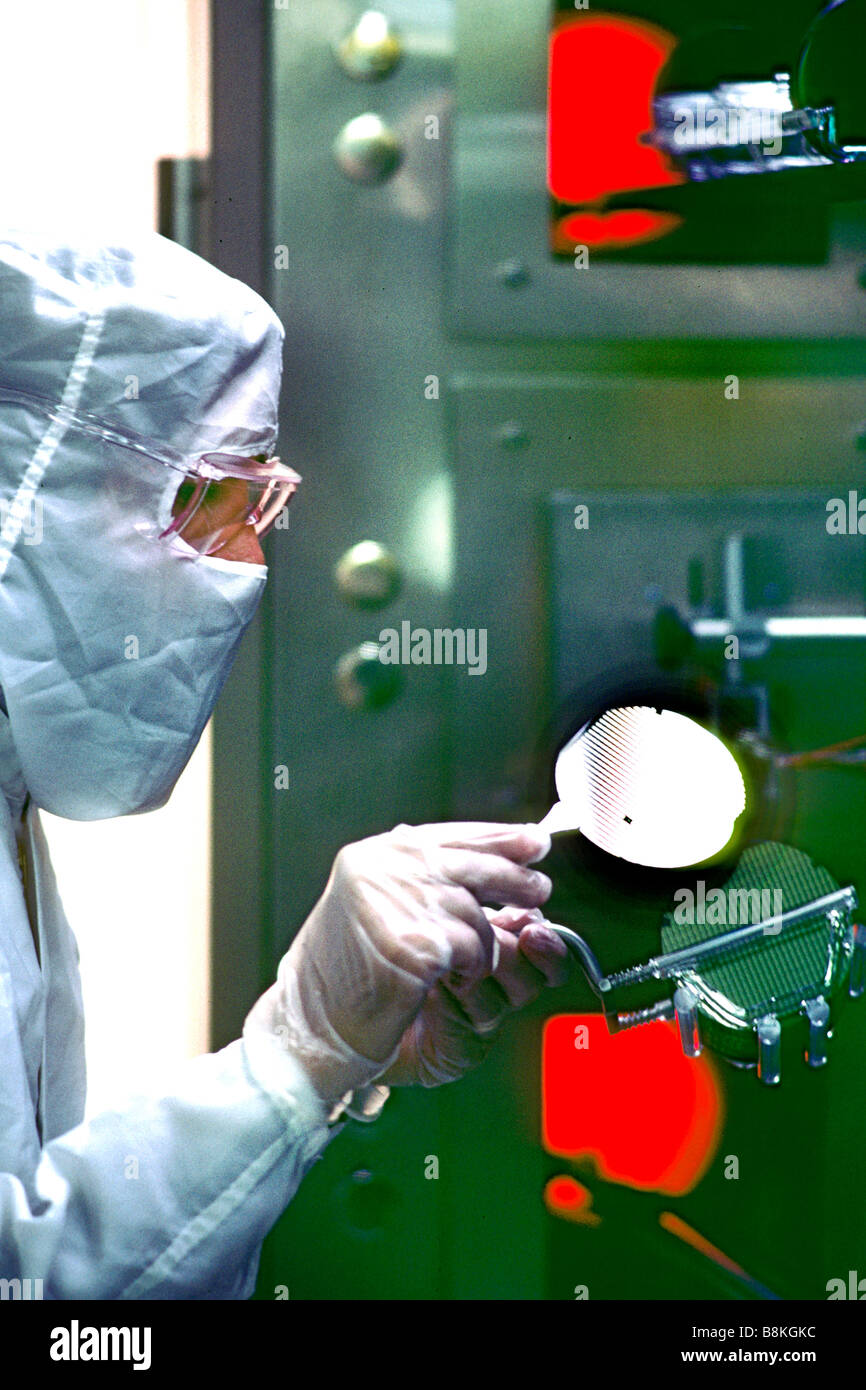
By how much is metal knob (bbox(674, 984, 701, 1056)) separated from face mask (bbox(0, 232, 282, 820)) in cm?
44

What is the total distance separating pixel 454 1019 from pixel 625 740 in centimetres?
27

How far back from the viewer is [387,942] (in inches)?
31.3

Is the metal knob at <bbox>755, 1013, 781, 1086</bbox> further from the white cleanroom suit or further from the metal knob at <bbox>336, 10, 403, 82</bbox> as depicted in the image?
the metal knob at <bbox>336, 10, 403, 82</bbox>

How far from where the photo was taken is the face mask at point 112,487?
2.60ft

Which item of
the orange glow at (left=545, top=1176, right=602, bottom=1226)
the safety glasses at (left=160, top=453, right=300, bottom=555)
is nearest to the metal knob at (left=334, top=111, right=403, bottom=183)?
the safety glasses at (left=160, top=453, right=300, bottom=555)

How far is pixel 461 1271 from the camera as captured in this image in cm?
100

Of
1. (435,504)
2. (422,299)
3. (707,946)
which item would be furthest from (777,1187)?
(422,299)

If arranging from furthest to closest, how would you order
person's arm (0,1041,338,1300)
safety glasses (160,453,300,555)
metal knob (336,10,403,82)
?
metal knob (336,10,403,82) → safety glasses (160,453,300,555) → person's arm (0,1041,338,1300)

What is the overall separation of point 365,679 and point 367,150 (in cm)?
46

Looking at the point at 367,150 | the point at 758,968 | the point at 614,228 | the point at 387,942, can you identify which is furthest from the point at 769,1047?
the point at 367,150

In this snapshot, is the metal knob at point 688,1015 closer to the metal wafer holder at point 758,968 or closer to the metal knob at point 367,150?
the metal wafer holder at point 758,968

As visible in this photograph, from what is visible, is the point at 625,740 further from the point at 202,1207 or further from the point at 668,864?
the point at 202,1207

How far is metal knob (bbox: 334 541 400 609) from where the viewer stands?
3.27 ft
